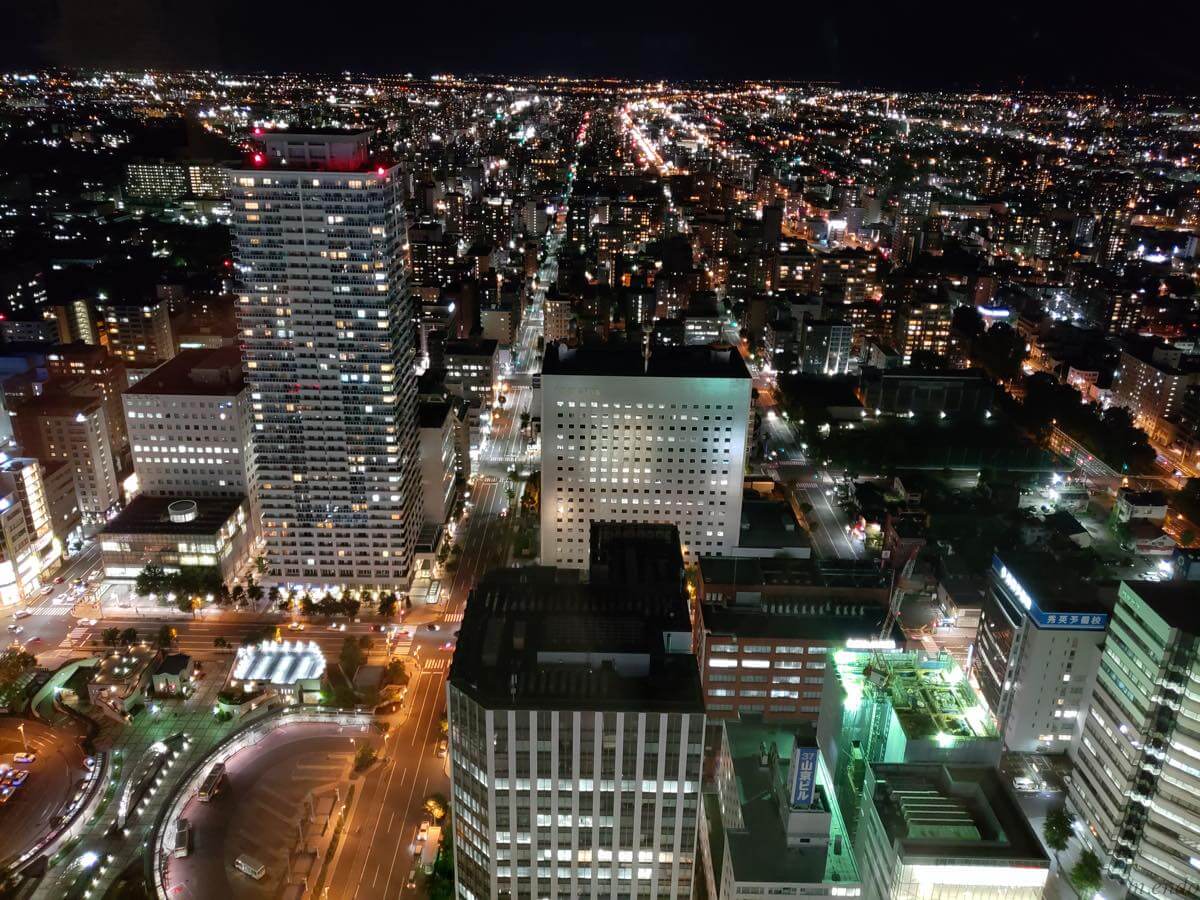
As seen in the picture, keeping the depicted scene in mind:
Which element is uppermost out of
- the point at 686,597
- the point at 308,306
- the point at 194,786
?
the point at 308,306

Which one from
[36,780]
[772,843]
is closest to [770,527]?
[772,843]

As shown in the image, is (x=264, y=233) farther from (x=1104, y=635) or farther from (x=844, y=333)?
(x=844, y=333)

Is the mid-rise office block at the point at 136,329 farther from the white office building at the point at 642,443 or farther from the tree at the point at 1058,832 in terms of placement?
the tree at the point at 1058,832

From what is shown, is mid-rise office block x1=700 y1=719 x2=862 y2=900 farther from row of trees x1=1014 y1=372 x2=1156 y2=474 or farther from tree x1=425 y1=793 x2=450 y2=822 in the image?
row of trees x1=1014 y1=372 x2=1156 y2=474

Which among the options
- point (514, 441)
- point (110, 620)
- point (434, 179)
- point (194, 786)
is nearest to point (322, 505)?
point (110, 620)

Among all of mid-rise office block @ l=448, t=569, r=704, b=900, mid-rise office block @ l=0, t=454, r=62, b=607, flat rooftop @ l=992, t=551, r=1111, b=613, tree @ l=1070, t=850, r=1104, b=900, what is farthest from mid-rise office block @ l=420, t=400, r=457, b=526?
tree @ l=1070, t=850, r=1104, b=900

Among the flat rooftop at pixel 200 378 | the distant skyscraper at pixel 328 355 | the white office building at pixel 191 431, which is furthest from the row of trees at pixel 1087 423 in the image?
the flat rooftop at pixel 200 378

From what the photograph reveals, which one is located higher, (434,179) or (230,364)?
(434,179)
